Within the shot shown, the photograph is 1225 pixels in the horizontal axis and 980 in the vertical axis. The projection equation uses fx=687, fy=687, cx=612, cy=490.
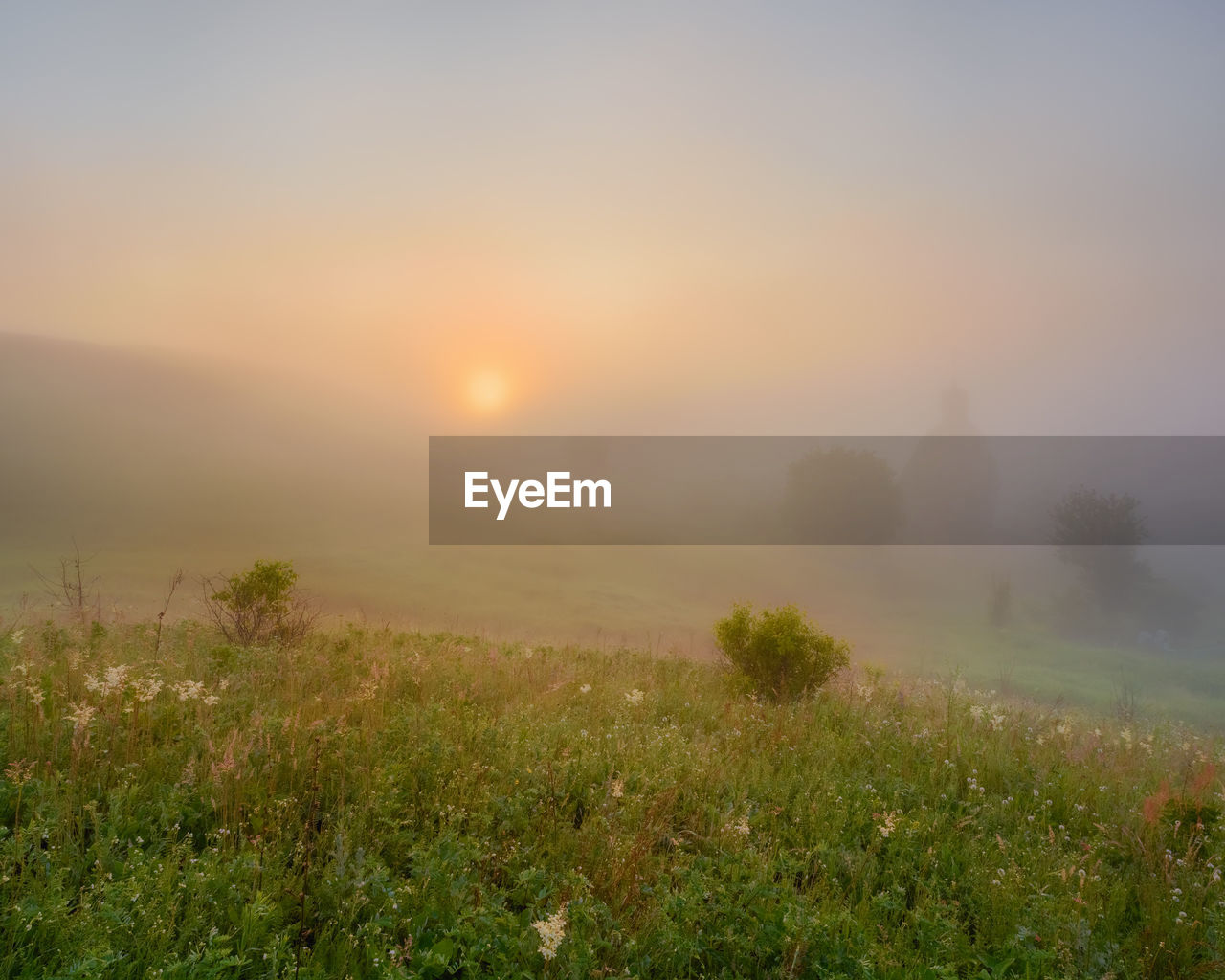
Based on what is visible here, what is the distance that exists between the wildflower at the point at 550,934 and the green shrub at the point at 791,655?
699 cm

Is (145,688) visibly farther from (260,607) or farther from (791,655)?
(791,655)

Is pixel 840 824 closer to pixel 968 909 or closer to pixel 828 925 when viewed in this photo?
pixel 968 909

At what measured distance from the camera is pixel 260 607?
10984 millimetres

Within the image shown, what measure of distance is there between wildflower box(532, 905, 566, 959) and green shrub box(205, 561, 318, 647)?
344 inches

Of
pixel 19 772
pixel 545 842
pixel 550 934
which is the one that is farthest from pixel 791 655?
pixel 19 772

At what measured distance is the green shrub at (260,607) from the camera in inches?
430

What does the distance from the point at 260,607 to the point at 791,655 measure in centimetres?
831

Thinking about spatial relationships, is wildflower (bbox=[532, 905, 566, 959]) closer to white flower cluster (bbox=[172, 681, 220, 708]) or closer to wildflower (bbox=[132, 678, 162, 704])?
wildflower (bbox=[132, 678, 162, 704])

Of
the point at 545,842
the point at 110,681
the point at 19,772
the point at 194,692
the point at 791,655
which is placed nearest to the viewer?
the point at 19,772

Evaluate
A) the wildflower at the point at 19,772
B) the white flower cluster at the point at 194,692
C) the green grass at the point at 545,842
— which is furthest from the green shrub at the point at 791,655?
the wildflower at the point at 19,772

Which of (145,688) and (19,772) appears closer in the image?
(19,772)

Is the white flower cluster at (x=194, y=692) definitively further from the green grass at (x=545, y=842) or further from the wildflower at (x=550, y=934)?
the wildflower at (x=550, y=934)

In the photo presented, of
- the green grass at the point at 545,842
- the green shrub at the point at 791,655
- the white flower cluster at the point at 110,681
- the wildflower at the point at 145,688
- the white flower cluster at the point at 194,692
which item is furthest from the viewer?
the green shrub at the point at 791,655

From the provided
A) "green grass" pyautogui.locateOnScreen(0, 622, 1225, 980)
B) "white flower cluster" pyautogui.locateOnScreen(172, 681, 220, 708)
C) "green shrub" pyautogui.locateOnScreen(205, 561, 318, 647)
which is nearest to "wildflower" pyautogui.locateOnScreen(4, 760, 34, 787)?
"green grass" pyautogui.locateOnScreen(0, 622, 1225, 980)
